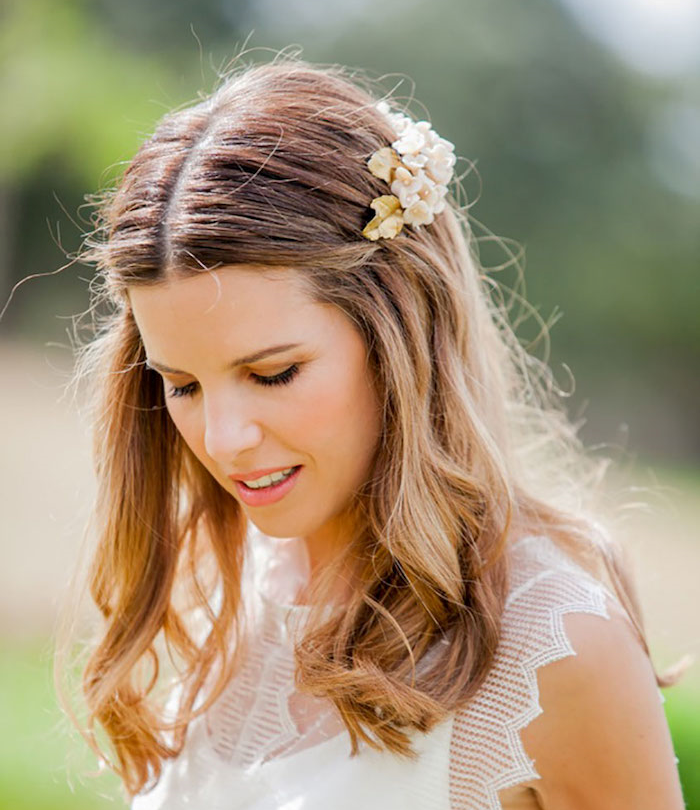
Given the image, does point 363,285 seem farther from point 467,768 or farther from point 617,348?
point 617,348

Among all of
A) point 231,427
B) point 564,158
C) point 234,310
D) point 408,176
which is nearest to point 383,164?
point 408,176

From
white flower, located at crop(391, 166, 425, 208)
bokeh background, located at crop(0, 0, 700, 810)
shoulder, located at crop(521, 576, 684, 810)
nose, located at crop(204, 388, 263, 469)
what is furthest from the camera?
bokeh background, located at crop(0, 0, 700, 810)

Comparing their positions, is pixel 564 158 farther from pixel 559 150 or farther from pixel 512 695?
pixel 512 695

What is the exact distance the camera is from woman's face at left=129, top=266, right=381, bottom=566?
1.82 meters

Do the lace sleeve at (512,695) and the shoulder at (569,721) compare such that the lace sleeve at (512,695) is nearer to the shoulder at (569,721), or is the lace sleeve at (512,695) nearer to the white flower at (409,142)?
the shoulder at (569,721)

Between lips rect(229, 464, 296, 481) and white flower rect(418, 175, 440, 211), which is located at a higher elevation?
white flower rect(418, 175, 440, 211)

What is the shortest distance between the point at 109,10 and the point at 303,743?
49.4 feet

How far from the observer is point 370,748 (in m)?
1.90

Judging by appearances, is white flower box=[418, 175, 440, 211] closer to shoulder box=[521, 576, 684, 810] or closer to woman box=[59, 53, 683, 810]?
woman box=[59, 53, 683, 810]

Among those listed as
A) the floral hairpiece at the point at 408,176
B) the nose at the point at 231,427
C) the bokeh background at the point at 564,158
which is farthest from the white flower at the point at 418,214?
the bokeh background at the point at 564,158

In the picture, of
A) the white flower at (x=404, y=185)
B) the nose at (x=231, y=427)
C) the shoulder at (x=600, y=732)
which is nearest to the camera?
the shoulder at (x=600, y=732)

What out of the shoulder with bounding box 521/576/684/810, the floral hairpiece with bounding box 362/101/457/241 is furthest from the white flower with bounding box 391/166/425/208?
the shoulder with bounding box 521/576/684/810

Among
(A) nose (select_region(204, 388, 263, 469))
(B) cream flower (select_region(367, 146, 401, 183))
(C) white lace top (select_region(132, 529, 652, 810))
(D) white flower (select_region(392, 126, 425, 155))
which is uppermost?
(D) white flower (select_region(392, 126, 425, 155))

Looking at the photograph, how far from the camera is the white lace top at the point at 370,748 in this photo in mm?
1802
